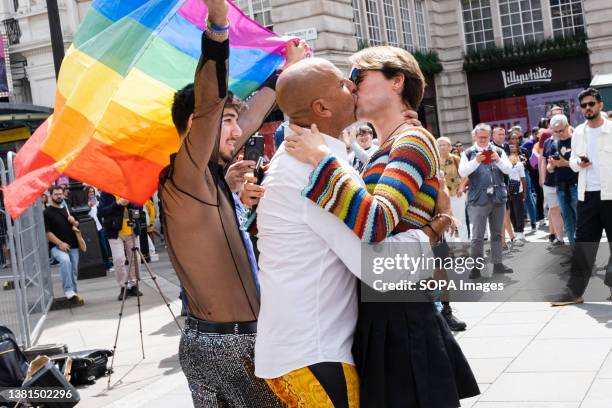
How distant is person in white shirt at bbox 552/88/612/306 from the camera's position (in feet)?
29.3

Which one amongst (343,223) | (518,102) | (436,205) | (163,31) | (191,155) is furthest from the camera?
(518,102)

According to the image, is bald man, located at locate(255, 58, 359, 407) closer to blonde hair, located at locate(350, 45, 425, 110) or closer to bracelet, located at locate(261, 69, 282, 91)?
blonde hair, located at locate(350, 45, 425, 110)

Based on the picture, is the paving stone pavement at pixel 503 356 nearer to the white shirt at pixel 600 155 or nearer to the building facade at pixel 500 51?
the white shirt at pixel 600 155

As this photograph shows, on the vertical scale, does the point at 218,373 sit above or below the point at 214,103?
below

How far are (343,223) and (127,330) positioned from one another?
8.86 m

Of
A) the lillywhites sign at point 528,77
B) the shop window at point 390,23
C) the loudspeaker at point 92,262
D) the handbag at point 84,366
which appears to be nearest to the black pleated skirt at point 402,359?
the handbag at point 84,366

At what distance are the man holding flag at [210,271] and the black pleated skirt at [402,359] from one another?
573mm

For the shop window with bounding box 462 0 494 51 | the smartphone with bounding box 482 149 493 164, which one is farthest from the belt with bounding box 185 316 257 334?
the shop window with bounding box 462 0 494 51

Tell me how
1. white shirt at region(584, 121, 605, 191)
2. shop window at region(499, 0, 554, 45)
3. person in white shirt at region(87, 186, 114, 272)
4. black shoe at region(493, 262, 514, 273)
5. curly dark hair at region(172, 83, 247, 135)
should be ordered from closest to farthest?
curly dark hair at region(172, 83, 247, 135) < white shirt at region(584, 121, 605, 191) < black shoe at region(493, 262, 514, 273) < person in white shirt at region(87, 186, 114, 272) < shop window at region(499, 0, 554, 45)

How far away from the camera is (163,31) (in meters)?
4.48

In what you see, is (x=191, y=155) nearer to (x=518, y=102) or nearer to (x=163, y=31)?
(x=163, y=31)

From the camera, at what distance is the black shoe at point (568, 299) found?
8945 mm

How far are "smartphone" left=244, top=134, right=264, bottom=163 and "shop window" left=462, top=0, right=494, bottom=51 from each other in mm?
27763

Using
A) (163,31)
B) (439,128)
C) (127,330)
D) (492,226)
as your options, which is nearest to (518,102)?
(439,128)
